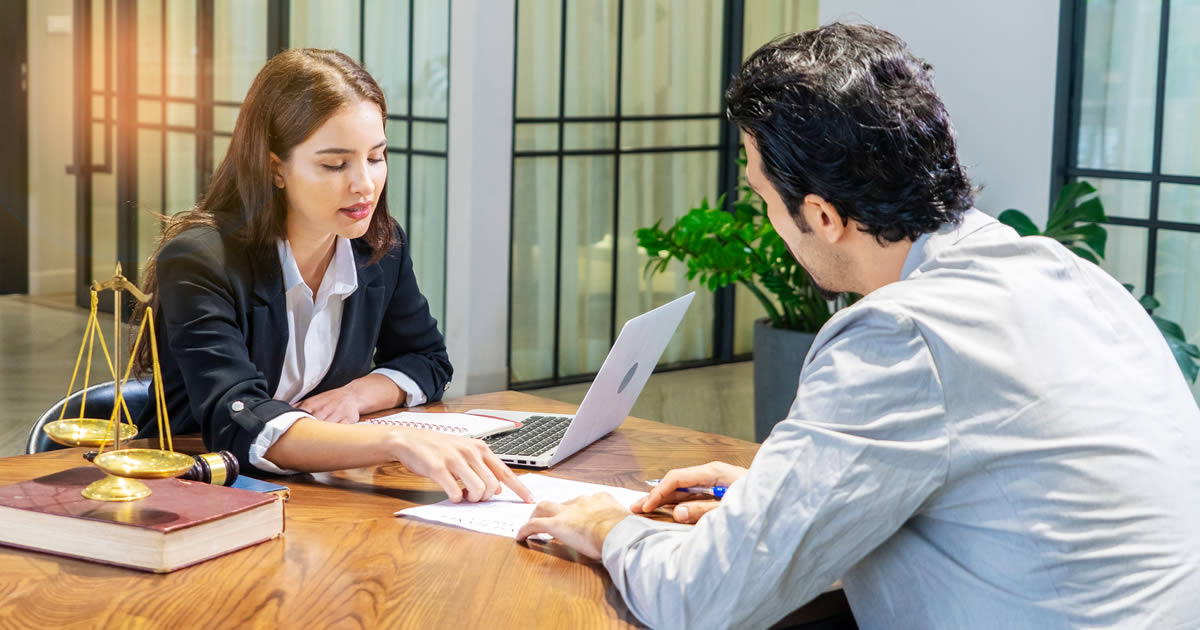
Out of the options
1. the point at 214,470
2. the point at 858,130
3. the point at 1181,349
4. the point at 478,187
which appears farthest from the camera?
the point at 478,187

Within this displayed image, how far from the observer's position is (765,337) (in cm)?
461

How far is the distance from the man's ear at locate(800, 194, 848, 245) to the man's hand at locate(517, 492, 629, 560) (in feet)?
1.25

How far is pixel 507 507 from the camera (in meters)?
1.61

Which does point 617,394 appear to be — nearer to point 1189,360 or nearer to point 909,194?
point 909,194

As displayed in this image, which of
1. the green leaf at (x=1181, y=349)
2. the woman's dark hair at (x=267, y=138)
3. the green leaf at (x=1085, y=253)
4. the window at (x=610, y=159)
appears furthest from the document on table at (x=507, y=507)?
the window at (x=610, y=159)

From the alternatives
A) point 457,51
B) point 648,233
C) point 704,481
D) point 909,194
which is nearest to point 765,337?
point 648,233

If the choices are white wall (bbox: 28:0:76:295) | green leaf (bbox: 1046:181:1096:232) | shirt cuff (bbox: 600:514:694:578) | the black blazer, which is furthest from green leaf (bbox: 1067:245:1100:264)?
white wall (bbox: 28:0:76:295)

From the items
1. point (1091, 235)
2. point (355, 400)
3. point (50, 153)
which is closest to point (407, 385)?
point (355, 400)

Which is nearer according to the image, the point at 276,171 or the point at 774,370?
the point at 276,171

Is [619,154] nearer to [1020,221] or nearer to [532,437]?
[1020,221]

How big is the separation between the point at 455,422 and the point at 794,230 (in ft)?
2.69

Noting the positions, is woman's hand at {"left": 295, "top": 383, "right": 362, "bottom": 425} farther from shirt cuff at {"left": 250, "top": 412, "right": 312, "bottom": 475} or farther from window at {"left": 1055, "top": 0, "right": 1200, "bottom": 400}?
window at {"left": 1055, "top": 0, "right": 1200, "bottom": 400}

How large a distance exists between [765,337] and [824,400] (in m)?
3.42

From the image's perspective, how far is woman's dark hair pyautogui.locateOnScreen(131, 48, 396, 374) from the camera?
2.02 metres
